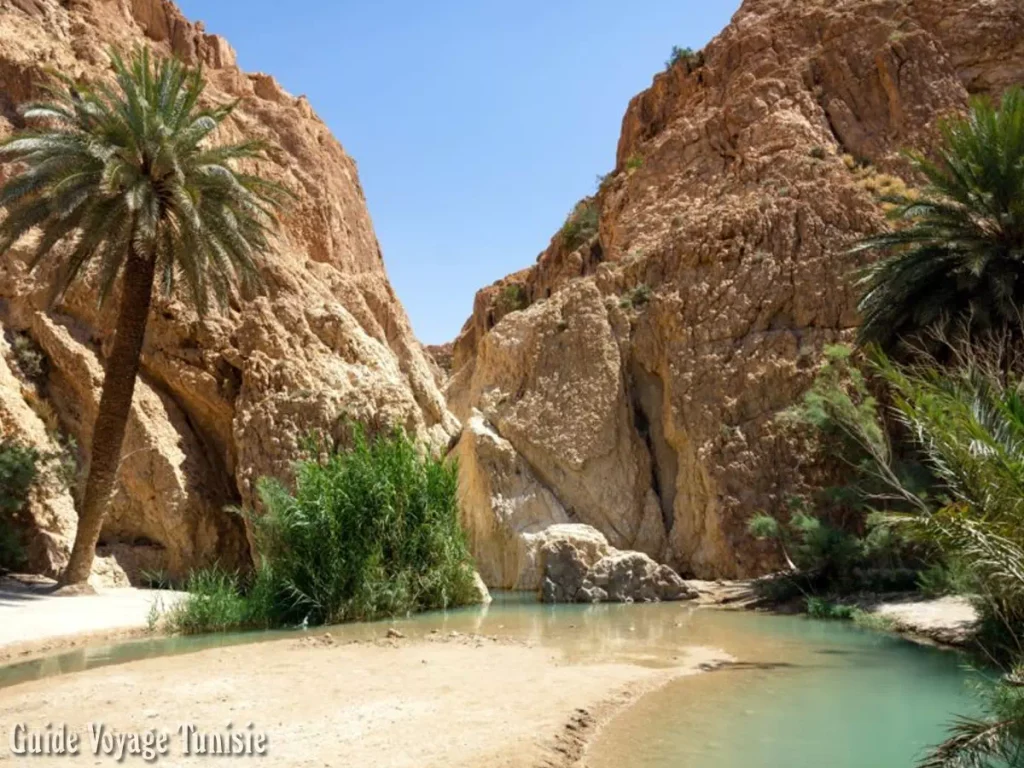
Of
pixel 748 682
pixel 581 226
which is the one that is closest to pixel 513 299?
pixel 581 226

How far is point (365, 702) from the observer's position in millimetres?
7102

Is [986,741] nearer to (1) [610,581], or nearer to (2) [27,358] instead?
(1) [610,581]

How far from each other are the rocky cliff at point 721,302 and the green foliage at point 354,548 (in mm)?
5841

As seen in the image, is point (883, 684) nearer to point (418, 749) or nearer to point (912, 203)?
point (418, 749)

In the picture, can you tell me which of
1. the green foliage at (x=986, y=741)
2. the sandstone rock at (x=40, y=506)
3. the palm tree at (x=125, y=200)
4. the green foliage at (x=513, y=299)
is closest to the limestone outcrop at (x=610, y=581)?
the palm tree at (x=125, y=200)

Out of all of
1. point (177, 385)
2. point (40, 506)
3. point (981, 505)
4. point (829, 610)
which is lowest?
point (829, 610)

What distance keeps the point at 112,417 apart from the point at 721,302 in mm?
16035

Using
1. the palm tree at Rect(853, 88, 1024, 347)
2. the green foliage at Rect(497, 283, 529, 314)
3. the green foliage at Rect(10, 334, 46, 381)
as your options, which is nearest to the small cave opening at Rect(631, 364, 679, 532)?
the palm tree at Rect(853, 88, 1024, 347)

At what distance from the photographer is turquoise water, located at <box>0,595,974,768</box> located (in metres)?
5.78

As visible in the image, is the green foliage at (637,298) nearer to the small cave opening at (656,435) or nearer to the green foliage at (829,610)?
the small cave opening at (656,435)

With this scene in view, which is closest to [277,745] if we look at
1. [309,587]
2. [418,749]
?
[418,749]

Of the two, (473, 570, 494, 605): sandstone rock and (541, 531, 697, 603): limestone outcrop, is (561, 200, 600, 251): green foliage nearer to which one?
(541, 531, 697, 603): limestone outcrop

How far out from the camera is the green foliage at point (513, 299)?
39062 millimetres

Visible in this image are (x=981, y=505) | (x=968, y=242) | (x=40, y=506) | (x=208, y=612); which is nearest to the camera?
(x=981, y=505)
